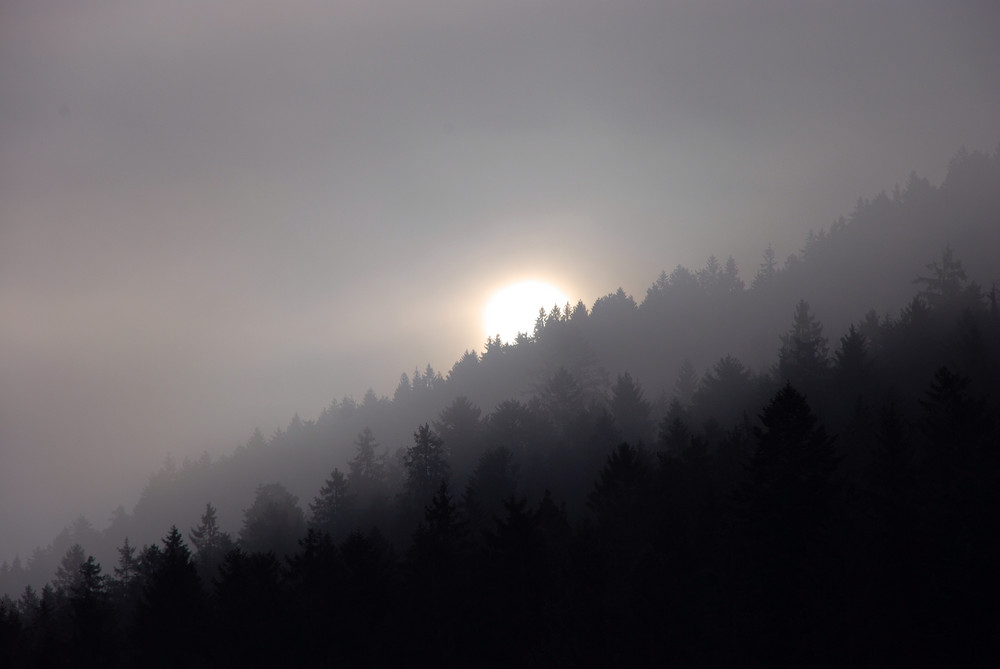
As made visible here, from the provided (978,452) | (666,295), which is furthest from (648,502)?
(666,295)

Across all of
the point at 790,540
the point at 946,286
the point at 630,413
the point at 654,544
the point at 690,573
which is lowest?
the point at 790,540

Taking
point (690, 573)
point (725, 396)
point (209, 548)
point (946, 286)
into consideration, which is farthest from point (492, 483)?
point (946, 286)

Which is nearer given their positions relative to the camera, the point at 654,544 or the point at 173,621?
the point at 654,544

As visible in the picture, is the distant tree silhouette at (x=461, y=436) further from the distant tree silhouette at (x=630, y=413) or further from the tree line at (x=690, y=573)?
the tree line at (x=690, y=573)

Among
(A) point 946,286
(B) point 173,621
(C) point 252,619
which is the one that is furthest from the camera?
(A) point 946,286

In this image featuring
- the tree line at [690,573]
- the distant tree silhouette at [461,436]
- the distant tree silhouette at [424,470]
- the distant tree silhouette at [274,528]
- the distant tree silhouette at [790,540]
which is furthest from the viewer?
the distant tree silhouette at [461,436]

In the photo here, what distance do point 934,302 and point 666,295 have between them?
98.8 m

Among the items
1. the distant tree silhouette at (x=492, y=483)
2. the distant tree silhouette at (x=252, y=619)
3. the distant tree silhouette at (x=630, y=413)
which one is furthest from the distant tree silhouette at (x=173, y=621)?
the distant tree silhouette at (x=630, y=413)

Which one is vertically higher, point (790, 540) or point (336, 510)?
point (336, 510)

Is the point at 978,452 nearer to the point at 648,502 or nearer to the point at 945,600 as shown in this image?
the point at 945,600

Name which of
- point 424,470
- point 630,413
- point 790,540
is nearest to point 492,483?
point 424,470

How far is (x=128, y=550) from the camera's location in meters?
89.6

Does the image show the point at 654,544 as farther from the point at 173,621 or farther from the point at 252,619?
the point at 173,621

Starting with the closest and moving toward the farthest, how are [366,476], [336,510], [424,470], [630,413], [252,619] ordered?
1. [252,619]
2. [424,470]
3. [336,510]
4. [630,413]
5. [366,476]
